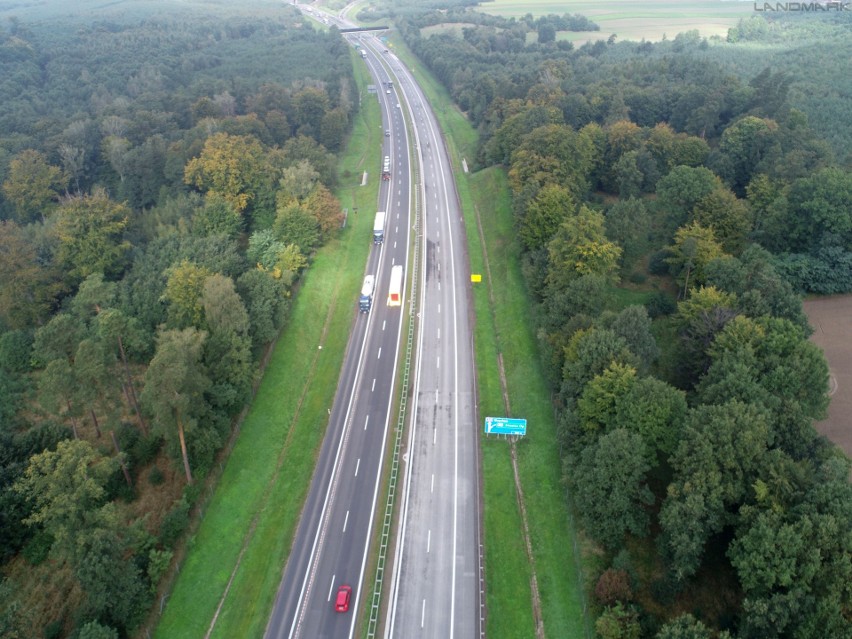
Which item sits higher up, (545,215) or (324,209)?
(545,215)

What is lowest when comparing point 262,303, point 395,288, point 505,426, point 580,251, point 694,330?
point 505,426

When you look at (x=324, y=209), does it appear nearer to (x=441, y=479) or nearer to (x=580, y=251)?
(x=580, y=251)

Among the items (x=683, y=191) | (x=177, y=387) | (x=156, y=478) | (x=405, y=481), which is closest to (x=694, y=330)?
(x=683, y=191)

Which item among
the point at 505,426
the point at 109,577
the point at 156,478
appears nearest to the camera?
the point at 109,577

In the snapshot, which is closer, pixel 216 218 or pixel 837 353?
pixel 837 353

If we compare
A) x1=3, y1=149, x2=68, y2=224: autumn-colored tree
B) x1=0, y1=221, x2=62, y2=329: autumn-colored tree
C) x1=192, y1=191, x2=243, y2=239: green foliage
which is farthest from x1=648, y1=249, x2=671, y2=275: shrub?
x1=3, y1=149, x2=68, y2=224: autumn-colored tree

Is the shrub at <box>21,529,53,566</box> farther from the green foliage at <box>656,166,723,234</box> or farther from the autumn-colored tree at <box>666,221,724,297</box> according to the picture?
the green foliage at <box>656,166,723,234</box>

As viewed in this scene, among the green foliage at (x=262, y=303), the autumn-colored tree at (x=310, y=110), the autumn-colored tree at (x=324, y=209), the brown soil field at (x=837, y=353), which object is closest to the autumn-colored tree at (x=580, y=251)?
the brown soil field at (x=837, y=353)

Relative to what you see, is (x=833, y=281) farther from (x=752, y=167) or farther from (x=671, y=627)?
(x=671, y=627)
